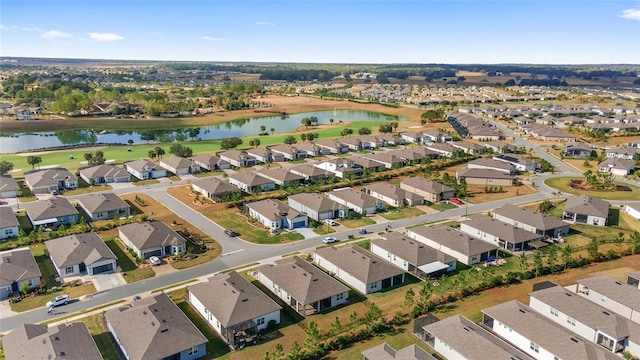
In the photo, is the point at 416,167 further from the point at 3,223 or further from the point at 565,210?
the point at 3,223

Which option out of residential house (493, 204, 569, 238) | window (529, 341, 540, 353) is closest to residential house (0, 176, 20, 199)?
residential house (493, 204, 569, 238)

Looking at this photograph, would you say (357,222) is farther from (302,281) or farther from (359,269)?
(302,281)

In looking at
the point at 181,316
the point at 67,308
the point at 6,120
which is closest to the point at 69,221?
the point at 67,308

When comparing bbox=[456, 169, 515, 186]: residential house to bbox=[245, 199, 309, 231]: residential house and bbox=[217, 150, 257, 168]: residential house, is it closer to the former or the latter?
bbox=[245, 199, 309, 231]: residential house

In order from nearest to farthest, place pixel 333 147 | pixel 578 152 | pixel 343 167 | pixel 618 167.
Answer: pixel 343 167
pixel 618 167
pixel 578 152
pixel 333 147

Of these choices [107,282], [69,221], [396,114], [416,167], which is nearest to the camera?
[107,282]

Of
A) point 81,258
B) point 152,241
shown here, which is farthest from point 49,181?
point 152,241

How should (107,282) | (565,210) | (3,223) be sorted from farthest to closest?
(565,210), (3,223), (107,282)
